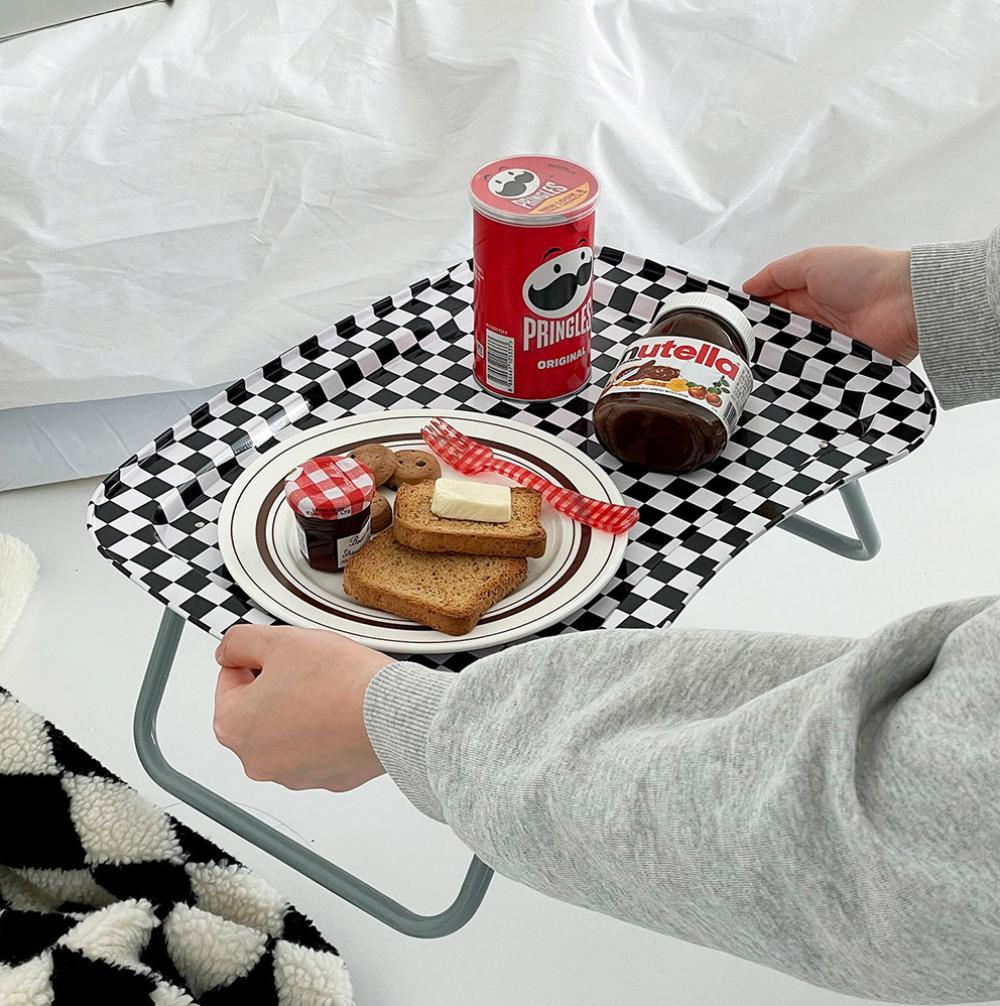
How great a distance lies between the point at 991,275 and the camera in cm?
88

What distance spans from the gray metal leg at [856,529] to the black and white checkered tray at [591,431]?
0.20 m

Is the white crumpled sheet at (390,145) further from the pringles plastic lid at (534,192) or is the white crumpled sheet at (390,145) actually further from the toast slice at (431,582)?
the toast slice at (431,582)

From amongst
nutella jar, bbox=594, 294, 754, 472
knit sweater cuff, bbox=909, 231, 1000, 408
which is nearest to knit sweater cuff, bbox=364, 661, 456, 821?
nutella jar, bbox=594, 294, 754, 472

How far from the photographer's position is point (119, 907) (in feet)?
3.20

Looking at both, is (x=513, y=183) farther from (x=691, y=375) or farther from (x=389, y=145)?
(x=389, y=145)

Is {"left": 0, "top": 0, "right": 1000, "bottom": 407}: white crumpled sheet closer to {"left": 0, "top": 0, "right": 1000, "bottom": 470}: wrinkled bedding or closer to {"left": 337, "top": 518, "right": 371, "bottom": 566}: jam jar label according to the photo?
{"left": 0, "top": 0, "right": 1000, "bottom": 470}: wrinkled bedding

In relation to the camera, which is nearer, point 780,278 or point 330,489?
point 330,489

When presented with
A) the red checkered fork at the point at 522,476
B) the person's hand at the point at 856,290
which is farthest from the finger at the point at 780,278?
the red checkered fork at the point at 522,476

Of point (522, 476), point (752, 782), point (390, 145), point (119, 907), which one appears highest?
point (752, 782)

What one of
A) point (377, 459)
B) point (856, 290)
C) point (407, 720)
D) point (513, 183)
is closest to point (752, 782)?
point (407, 720)

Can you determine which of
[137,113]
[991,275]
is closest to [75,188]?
[137,113]

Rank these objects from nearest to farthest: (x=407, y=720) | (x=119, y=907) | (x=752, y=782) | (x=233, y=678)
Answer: (x=752, y=782), (x=407, y=720), (x=233, y=678), (x=119, y=907)

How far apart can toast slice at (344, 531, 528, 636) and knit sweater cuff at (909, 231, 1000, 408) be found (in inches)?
15.0

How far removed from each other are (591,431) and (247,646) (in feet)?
1.04
